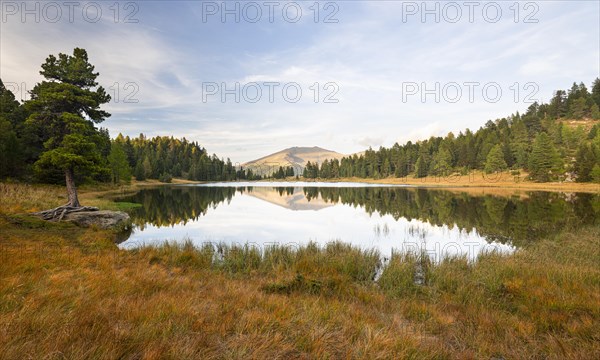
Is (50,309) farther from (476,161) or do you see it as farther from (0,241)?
(476,161)

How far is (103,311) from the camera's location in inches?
189

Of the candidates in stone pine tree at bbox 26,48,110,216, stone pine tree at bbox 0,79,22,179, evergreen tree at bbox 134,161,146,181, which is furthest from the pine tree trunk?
evergreen tree at bbox 134,161,146,181

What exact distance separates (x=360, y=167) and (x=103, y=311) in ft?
558

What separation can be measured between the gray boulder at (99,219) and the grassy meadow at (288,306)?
21.9 ft

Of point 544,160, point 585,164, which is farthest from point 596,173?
point 544,160

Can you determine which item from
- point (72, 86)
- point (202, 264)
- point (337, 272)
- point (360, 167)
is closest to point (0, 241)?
point (202, 264)

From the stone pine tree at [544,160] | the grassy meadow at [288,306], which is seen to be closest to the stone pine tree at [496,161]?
the stone pine tree at [544,160]

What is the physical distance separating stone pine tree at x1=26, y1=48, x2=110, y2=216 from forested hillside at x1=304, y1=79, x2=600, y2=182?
9411 centimetres

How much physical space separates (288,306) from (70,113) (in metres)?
24.5

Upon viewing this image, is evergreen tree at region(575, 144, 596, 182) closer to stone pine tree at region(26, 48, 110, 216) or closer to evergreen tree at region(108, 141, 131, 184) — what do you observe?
stone pine tree at region(26, 48, 110, 216)

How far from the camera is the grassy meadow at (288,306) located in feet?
13.4

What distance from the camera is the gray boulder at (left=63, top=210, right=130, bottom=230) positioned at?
19.4 metres

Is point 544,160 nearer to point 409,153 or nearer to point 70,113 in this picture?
point 409,153

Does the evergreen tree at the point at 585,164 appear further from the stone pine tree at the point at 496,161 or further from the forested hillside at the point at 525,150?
the stone pine tree at the point at 496,161
